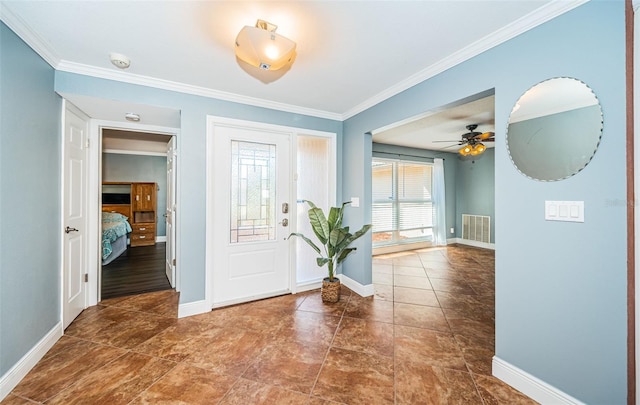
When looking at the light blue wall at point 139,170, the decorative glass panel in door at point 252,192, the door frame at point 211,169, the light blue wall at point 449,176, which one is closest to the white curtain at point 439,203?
the light blue wall at point 449,176

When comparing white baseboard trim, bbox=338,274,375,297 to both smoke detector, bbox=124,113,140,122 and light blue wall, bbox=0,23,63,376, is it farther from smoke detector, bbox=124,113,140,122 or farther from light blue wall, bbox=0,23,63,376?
smoke detector, bbox=124,113,140,122

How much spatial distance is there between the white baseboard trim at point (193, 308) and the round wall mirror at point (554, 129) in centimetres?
311

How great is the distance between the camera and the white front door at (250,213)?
2.71 meters

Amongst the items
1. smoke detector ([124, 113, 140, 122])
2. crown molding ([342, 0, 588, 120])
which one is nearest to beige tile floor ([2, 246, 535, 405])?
smoke detector ([124, 113, 140, 122])

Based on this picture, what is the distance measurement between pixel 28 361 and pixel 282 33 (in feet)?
9.75

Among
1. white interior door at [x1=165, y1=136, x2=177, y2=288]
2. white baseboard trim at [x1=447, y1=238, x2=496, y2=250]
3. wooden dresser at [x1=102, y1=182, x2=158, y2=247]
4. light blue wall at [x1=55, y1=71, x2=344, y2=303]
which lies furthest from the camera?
wooden dresser at [x1=102, y1=182, x2=158, y2=247]

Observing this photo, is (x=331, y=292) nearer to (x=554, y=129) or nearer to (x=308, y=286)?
(x=308, y=286)

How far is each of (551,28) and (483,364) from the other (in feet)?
7.58

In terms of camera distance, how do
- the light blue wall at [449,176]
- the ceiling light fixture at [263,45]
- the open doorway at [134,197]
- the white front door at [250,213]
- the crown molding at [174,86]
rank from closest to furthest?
1. the ceiling light fixture at [263,45]
2. the crown molding at [174,86]
3. the white front door at [250,213]
4. the open doorway at [134,197]
5. the light blue wall at [449,176]

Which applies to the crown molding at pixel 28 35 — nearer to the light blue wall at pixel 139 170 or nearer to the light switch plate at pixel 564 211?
the light switch plate at pixel 564 211

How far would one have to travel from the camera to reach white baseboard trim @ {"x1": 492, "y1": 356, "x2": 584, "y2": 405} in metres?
1.38

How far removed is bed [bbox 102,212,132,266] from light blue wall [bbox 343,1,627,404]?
572 centimetres

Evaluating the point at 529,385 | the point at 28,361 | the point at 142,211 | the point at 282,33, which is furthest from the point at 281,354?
the point at 142,211

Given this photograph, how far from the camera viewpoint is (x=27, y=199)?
1.72m
